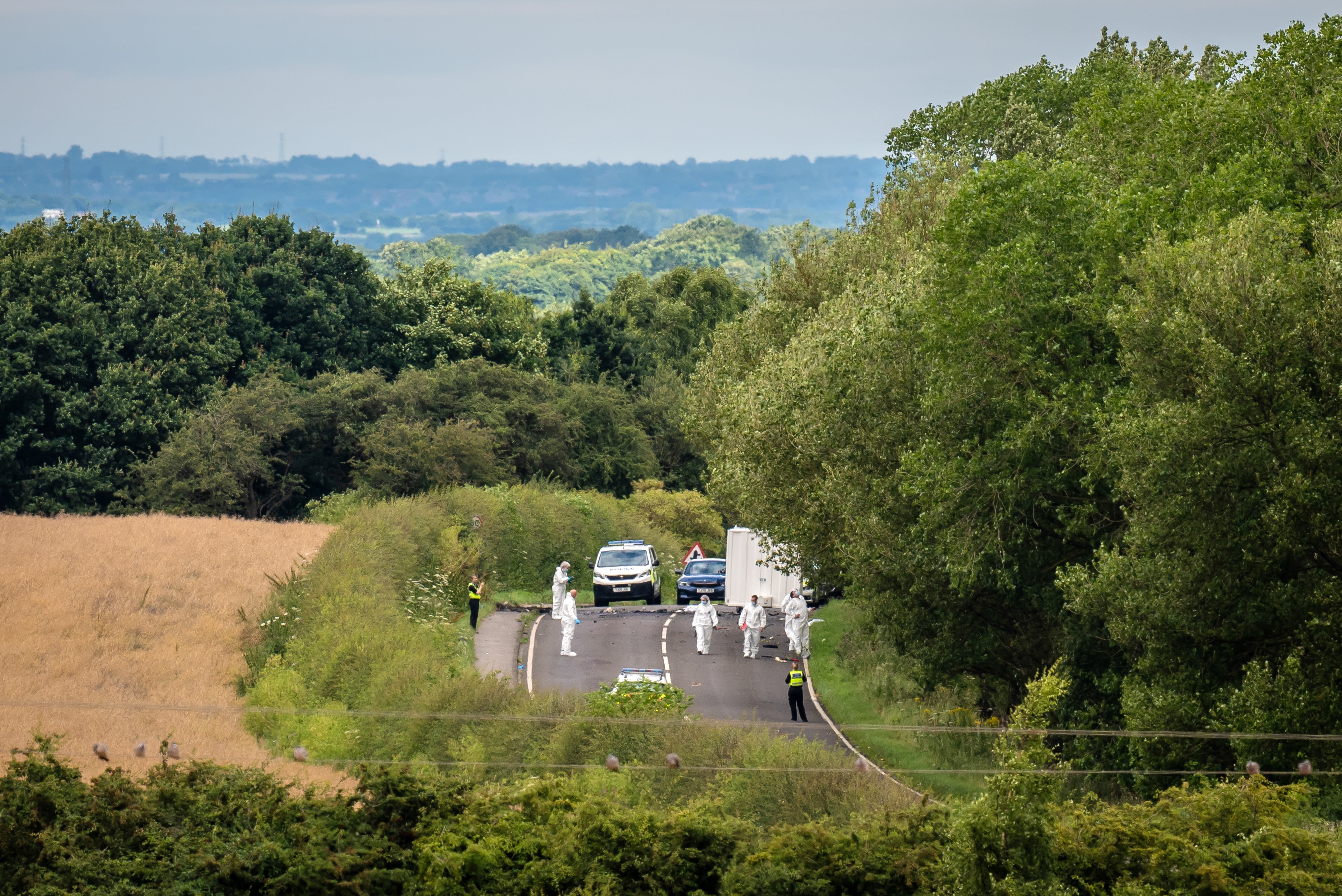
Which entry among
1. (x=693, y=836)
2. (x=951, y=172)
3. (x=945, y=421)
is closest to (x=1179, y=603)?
(x=945, y=421)

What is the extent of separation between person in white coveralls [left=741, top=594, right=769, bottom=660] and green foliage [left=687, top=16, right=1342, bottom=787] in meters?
2.38

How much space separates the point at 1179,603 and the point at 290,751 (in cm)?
1321

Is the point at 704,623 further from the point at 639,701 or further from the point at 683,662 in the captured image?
the point at 639,701

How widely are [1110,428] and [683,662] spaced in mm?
13603

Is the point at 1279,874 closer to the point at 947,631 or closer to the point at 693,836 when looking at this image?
the point at 693,836

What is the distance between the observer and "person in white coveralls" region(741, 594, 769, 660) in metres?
28.6

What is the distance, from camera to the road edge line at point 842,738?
15805 mm

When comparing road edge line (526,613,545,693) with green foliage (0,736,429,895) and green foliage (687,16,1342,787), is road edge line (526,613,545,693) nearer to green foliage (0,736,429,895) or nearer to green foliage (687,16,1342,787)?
green foliage (687,16,1342,787)

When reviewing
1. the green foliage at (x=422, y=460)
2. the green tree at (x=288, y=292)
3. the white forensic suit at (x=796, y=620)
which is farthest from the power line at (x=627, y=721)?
the green tree at (x=288, y=292)

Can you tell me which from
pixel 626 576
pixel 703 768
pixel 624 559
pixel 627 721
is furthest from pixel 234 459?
pixel 703 768

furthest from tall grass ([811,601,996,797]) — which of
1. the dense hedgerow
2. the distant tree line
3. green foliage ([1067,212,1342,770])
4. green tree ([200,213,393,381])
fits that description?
green tree ([200,213,393,381])

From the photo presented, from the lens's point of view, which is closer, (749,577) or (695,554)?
(749,577)

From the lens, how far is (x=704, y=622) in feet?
93.1

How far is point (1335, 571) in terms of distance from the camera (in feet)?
50.7
